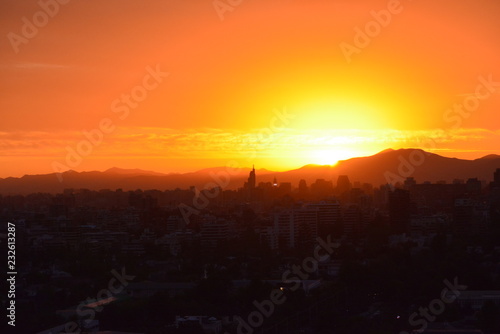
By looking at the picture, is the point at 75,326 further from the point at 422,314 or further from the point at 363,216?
the point at 363,216

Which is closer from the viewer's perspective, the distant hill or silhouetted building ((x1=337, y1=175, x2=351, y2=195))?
silhouetted building ((x1=337, y1=175, x2=351, y2=195))

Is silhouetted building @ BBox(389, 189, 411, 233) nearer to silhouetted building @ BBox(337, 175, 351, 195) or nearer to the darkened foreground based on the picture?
the darkened foreground

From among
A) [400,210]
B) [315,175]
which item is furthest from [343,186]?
[315,175]

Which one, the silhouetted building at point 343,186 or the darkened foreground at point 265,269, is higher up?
the silhouetted building at point 343,186

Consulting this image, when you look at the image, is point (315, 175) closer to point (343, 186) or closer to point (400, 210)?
point (343, 186)

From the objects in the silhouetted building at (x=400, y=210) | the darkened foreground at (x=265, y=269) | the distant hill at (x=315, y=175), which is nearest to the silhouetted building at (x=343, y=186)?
the darkened foreground at (x=265, y=269)

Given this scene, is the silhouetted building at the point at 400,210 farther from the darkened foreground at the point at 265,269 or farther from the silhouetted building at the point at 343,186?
the silhouetted building at the point at 343,186

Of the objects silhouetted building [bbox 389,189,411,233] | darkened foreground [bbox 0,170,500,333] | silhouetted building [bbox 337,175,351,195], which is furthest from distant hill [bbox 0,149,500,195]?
silhouetted building [bbox 389,189,411,233]

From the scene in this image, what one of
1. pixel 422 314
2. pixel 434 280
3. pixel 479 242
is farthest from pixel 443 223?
pixel 422 314

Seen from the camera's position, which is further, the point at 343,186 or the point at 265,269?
the point at 343,186
